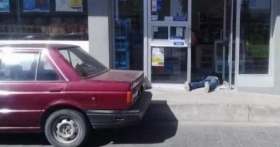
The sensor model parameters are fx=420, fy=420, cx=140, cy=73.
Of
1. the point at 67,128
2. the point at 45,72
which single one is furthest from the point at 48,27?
the point at 67,128

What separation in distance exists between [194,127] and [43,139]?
2660 mm

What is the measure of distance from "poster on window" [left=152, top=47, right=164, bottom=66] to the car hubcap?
3747 mm

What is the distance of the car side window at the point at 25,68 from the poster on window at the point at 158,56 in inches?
146

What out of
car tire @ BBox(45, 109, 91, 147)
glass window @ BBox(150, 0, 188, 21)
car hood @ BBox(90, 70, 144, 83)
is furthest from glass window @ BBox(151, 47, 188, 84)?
car tire @ BBox(45, 109, 91, 147)

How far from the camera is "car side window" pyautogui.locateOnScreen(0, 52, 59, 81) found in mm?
6305

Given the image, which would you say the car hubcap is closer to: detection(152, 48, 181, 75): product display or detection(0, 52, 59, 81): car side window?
detection(0, 52, 59, 81): car side window

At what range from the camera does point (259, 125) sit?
7.68m

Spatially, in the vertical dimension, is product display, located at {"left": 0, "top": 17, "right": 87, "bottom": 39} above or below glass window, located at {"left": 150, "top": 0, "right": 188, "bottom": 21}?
below

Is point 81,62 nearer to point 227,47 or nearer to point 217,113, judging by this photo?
point 217,113

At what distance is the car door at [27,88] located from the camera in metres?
6.21

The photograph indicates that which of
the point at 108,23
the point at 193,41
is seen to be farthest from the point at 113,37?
the point at 193,41

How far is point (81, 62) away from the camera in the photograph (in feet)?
22.2

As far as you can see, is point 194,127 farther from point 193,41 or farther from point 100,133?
point 193,41

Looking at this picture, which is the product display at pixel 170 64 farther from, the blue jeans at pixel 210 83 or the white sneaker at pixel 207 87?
the white sneaker at pixel 207 87
